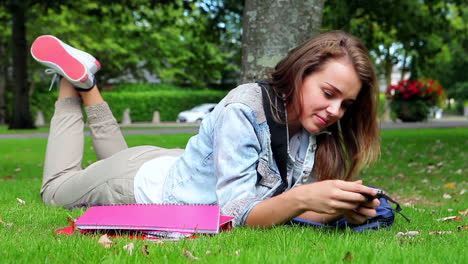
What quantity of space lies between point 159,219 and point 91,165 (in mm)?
1558

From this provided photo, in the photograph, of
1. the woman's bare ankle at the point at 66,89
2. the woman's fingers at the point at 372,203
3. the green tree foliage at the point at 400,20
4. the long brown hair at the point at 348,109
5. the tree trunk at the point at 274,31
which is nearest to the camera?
the woman's fingers at the point at 372,203

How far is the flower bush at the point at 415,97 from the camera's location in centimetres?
2627

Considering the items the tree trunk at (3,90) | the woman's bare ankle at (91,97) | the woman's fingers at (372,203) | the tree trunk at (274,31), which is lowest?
the tree trunk at (3,90)

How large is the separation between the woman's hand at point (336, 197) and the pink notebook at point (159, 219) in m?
0.48

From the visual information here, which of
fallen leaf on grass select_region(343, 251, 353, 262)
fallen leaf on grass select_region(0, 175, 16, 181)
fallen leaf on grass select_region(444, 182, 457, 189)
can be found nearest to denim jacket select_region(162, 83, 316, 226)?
fallen leaf on grass select_region(343, 251, 353, 262)

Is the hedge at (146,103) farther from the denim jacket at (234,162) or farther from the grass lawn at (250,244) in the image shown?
the denim jacket at (234,162)

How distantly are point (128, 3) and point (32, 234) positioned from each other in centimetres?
1347

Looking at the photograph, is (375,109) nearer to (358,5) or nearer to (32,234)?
(32,234)

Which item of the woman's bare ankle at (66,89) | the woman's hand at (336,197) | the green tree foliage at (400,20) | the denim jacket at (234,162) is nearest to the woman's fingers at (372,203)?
the woman's hand at (336,197)

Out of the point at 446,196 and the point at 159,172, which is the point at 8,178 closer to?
the point at 159,172

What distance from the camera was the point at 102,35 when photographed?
92.6ft

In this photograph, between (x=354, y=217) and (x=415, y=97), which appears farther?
(x=415, y=97)

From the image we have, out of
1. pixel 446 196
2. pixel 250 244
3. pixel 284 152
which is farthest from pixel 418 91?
pixel 250 244

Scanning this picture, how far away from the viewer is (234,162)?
3186 millimetres
